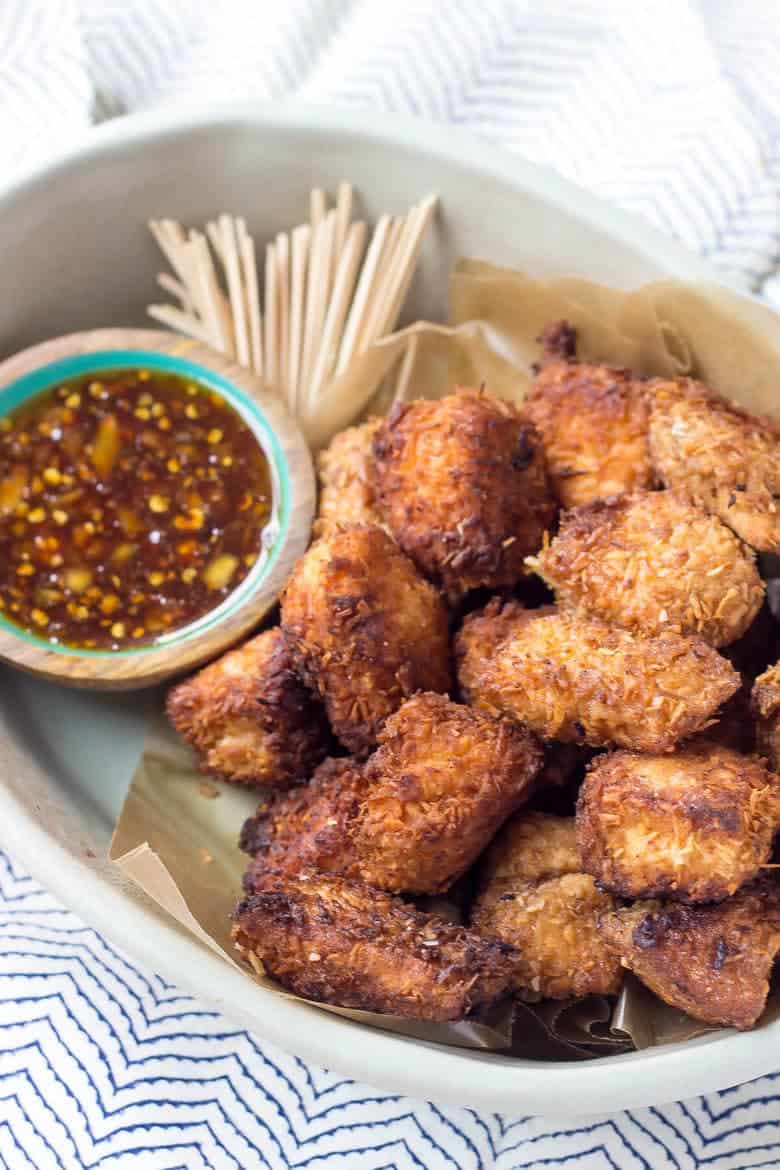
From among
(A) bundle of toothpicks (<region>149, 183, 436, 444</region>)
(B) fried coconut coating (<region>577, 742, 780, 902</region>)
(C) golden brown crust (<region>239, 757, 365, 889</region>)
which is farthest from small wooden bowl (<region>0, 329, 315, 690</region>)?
(B) fried coconut coating (<region>577, 742, 780, 902</region>)

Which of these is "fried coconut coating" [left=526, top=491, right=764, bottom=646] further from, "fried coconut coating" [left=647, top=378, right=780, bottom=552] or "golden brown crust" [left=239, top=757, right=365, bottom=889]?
"golden brown crust" [left=239, top=757, right=365, bottom=889]

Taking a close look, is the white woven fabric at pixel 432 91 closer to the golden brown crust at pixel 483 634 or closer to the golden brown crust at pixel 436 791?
the golden brown crust at pixel 436 791

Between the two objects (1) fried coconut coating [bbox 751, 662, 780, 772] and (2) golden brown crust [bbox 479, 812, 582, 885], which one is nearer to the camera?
(1) fried coconut coating [bbox 751, 662, 780, 772]

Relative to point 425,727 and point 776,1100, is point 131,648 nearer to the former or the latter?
point 425,727

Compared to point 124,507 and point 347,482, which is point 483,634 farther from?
point 124,507

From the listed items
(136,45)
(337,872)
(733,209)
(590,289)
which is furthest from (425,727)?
(136,45)

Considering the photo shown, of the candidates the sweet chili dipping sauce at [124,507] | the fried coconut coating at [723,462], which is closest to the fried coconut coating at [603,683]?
the fried coconut coating at [723,462]
